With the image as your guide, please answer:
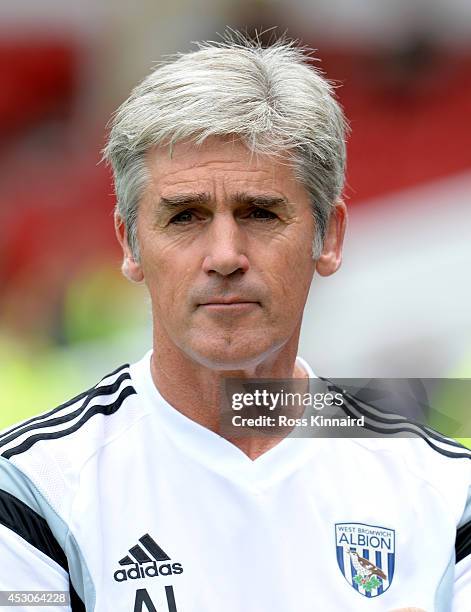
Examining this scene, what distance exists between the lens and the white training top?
52.5 inches

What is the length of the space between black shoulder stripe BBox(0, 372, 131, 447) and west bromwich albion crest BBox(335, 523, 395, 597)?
0.42 m

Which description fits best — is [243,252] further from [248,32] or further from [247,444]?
[248,32]

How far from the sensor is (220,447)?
147cm

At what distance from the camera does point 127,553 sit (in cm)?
136

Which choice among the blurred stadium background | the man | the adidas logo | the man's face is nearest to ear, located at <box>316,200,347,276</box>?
the man

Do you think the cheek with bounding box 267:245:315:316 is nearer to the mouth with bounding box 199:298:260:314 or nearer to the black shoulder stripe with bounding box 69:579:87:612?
the mouth with bounding box 199:298:260:314

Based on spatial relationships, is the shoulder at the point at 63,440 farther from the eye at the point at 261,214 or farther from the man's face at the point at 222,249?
the eye at the point at 261,214

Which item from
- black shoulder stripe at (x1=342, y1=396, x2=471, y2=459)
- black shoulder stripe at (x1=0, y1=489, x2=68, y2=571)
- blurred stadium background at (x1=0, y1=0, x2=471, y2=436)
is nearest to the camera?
black shoulder stripe at (x1=0, y1=489, x2=68, y2=571)

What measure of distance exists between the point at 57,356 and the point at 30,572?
122cm

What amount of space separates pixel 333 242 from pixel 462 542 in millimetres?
521

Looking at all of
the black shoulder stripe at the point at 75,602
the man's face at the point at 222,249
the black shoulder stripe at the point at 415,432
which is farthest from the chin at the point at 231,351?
the black shoulder stripe at the point at 75,602

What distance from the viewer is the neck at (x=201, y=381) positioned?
146 cm

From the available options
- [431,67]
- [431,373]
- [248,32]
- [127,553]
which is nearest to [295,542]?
[127,553]

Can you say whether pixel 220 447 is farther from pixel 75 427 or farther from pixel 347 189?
pixel 347 189
